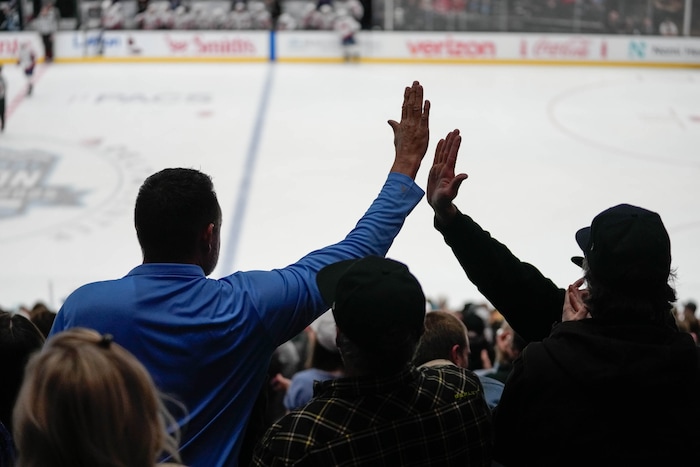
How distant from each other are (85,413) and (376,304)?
0.54m

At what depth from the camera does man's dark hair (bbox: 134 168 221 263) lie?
1.93 m

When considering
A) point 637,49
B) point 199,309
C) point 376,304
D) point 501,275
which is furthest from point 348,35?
point 376,304

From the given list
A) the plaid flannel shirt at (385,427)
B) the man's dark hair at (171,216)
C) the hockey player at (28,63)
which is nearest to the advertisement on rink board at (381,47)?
the hockey player at (28,63)

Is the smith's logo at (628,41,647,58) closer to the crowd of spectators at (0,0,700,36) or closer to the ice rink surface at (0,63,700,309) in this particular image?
the crowd of spectators at (0,0,700,36)

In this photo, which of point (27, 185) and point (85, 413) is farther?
point (27, 185)

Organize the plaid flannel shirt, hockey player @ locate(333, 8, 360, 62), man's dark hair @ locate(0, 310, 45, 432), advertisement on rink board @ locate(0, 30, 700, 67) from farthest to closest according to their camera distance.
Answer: hockey player @ locate(333, 8, 360, 62), advertisement on rink board @ locate(0, 30, 700, 67), man's dark hair @ locate(0, 310, 45, 432), the plaid flannel shirt

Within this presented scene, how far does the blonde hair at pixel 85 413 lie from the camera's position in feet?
4.25

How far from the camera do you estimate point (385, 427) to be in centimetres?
164

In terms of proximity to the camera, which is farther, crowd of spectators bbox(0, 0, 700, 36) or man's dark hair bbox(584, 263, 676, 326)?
crowd of spectators bbox(0, 0, 700, 36)

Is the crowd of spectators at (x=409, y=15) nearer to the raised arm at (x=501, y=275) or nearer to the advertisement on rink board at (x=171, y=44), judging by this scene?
the advertisement on rink board at (x=171, y=44)

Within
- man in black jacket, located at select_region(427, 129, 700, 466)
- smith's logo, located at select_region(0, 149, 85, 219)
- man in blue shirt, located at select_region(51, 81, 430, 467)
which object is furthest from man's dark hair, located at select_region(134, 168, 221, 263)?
smith's logo, located at select_region(0, 149, 85, 219)

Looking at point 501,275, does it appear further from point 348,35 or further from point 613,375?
point 348,35

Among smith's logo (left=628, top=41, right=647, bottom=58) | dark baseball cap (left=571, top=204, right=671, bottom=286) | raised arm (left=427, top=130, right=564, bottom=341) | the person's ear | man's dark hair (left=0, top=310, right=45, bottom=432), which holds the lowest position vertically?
smith's logo (left=628, top=41, right=647, bottom=58)

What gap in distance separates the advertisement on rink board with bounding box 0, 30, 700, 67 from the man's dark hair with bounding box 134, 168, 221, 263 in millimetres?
14184
